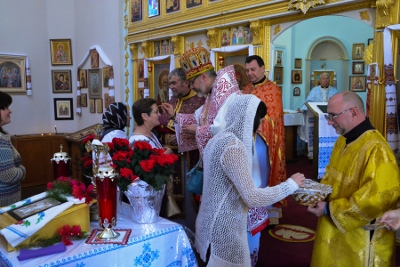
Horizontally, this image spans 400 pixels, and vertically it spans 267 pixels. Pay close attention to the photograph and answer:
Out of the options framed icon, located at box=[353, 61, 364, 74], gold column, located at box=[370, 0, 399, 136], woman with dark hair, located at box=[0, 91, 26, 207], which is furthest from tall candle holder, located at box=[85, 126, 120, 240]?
framed icon, located at box=[353, 61, 364, 74]

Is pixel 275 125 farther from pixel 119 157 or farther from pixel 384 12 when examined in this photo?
pixel 119 157

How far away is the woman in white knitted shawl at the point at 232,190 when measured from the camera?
1870 millimetres

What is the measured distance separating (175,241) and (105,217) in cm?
40

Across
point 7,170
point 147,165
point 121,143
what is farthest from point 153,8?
point 147,165

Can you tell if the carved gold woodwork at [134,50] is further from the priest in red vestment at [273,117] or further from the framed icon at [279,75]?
the priest in red vestment at [273,117]

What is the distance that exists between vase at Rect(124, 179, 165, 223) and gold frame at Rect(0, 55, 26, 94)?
7236 millimetres

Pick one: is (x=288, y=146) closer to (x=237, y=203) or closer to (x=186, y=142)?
(x=186, y=142)

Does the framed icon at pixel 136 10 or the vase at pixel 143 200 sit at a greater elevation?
the framed icon at pixel 136 10

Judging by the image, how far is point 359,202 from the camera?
193 centimetres

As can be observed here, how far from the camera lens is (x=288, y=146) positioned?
8.09 metres

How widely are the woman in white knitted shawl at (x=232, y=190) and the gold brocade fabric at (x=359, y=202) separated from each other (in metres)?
0.32

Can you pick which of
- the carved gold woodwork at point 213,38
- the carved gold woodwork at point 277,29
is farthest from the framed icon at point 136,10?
the carved gold woodwork at point 277,29

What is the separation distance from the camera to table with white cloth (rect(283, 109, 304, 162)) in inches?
315

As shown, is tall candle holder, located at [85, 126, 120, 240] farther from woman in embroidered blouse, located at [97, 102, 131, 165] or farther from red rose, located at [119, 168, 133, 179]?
woman in embroidered blouse, located at [97, 102, 131, 165]
